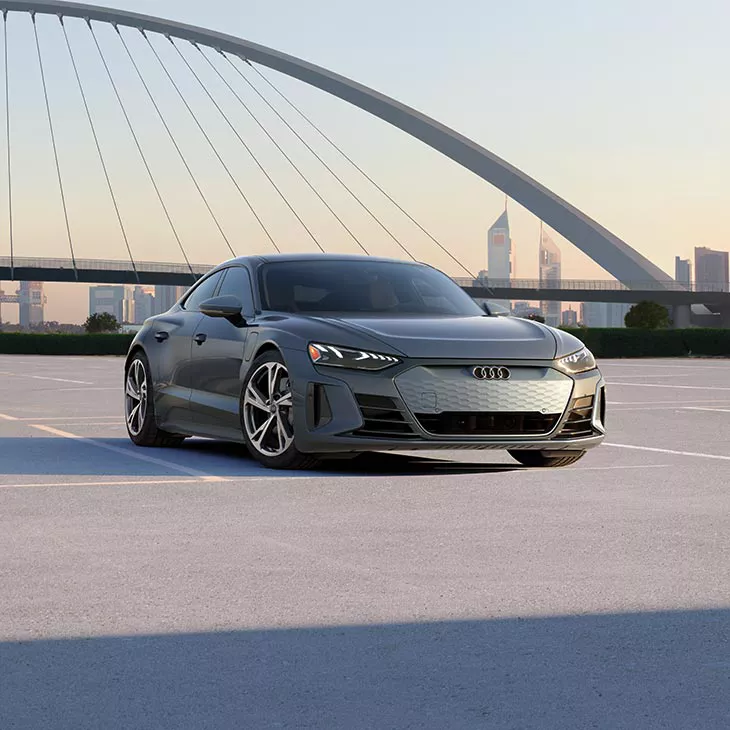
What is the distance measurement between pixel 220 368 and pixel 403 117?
2145 inches

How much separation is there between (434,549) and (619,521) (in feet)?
4.14

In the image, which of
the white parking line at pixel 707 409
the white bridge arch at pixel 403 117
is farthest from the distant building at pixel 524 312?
the white bridge arch at pixel 403 117

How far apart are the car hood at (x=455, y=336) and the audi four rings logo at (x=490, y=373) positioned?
0.23 ft

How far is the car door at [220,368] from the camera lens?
381 inches

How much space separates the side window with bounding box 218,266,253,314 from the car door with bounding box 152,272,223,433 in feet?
0.54

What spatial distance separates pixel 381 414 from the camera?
8570 millimetres

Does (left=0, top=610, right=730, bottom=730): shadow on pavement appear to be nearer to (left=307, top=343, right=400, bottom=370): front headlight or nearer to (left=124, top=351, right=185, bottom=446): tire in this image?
(left=307, top=343, right=400, bottom=370): front headlight

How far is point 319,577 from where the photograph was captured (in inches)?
210

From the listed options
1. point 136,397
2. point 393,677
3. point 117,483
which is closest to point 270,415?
point 117,483

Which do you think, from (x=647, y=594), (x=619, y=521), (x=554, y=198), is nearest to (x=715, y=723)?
(x=647, y=594)

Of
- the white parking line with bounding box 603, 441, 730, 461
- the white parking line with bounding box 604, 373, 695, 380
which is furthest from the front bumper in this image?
the white parking line with bounding box 604, 373, 695, 380

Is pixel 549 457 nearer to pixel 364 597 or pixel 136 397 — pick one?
pixel 136 397

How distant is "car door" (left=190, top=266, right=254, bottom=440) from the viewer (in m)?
9.68

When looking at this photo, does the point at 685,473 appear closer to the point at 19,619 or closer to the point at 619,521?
the point at 619,521
